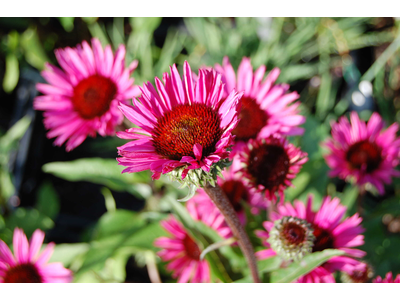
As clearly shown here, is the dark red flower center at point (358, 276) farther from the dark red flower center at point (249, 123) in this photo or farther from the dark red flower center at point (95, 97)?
the dark red flower center at point (95, 97)

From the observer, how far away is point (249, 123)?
699 mm

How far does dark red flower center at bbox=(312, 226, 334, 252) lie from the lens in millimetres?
626

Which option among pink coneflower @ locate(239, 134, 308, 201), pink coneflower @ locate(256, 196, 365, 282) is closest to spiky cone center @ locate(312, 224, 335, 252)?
pink coneflower @ locate(256, 196, 365, 282)

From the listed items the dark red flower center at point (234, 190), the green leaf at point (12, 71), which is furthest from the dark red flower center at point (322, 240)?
the green leaf at point (12, 71)

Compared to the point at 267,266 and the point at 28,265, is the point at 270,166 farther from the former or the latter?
the point at 28,265

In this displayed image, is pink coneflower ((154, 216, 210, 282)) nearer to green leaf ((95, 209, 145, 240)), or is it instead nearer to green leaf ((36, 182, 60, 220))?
green leaf ((95, 209, 145, 240))

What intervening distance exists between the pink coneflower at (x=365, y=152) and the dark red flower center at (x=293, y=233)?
32 centimetres

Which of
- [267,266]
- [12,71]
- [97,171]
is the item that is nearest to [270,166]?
[267,266]

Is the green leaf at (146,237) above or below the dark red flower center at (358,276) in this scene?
above

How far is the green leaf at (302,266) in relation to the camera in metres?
0.51

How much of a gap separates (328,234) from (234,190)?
249 mm

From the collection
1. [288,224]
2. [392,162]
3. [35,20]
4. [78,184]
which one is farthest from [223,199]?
[35,20]
